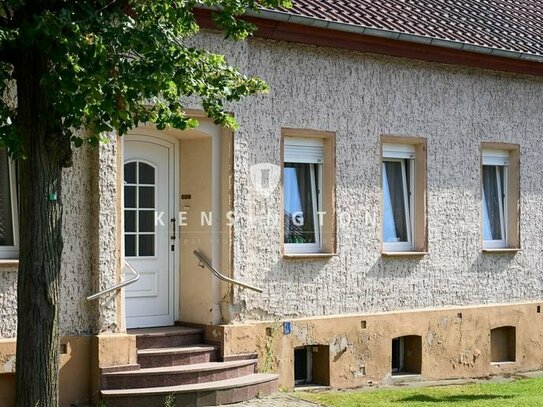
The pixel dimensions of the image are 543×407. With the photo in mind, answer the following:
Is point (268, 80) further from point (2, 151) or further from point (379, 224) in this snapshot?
point (2, 151)

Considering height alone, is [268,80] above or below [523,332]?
above

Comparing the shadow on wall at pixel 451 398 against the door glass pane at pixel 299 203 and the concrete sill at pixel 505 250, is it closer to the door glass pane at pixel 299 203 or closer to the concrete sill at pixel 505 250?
the door glass pane at pixel 299 203

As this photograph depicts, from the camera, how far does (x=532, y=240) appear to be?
17.6m

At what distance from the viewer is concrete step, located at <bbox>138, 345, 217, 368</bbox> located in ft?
41.2

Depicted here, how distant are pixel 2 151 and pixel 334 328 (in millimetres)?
5091

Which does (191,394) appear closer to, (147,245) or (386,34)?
(147,245)

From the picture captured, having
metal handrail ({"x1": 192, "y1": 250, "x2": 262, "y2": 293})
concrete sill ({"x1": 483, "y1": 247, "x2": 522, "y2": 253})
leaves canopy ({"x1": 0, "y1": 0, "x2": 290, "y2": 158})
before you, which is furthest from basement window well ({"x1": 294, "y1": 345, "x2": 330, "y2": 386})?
leaves canopy ({"x1": 0, "y1": 0, "x2": 290, "y2": 158})

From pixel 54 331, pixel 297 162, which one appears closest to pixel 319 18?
pixel 297 162

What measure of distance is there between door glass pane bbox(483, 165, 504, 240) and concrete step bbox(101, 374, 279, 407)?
6.01 meters

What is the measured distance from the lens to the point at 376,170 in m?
15.1

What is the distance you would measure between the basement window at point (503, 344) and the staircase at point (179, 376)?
523cm

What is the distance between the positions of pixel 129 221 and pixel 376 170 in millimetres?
3772

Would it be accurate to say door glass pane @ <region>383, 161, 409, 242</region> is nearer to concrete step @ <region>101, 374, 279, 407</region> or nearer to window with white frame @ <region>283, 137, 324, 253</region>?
window with white frame @ <region>283, 137, 324, 253</region>

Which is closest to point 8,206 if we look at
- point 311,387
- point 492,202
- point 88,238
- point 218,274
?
point 88,238
